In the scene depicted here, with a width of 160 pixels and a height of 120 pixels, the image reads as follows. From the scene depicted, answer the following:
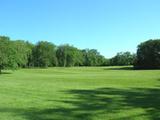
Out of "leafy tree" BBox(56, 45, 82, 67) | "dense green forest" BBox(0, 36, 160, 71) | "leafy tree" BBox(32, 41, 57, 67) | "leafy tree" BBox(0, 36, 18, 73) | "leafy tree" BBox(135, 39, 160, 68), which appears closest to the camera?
"leafy tree" BBox(0, 36, 18, 73)

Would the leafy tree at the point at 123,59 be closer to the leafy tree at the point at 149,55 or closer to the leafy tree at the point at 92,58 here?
the leafy tree at the point at 92,58

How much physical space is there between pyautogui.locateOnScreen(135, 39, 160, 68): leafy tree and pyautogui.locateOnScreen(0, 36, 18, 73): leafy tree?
5608cm

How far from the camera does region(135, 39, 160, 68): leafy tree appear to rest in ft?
337

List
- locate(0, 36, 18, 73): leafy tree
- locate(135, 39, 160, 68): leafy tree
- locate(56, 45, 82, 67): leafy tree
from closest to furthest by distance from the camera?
locate(0, 36, 18, 73): leafy tree, locate(135, 39, 160, 68): leafy tree, locate(56, 45, 82, 67): leafy tree

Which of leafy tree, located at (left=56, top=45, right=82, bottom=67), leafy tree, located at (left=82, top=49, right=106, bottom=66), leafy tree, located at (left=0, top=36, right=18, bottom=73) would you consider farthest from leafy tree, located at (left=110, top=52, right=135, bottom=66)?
leafy tree, located at (left=0, top=36, right=18, bottom=73)

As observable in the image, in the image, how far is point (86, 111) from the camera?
38.8 feet

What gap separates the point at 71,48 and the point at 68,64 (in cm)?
626

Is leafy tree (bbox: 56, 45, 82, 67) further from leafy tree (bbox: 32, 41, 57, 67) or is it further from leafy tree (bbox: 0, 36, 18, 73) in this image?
leafy tree (bbox: 0, 36, 18, 73)

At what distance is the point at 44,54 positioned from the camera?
118m

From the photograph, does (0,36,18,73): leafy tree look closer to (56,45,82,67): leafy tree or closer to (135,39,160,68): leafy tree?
(135,39,160,68): leafy tree

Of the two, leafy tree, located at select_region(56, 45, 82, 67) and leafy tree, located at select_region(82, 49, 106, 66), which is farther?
leafy tree, located at select_region(82, 49, 106, 66)

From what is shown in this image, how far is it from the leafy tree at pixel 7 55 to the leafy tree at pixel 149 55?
184ft

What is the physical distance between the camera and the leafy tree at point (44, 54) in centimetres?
11825

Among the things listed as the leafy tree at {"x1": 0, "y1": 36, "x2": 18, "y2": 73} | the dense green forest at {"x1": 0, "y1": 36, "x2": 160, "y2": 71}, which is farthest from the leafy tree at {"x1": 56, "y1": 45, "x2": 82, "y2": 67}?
the leafy tree at {"x1": 0, "y1": 36, "x2": 18, "y2": 73}
